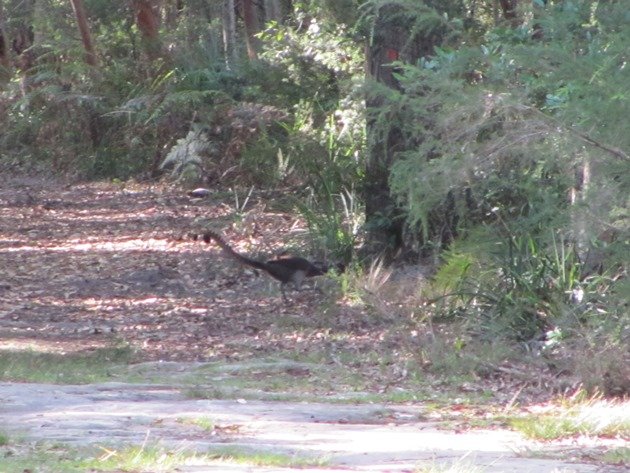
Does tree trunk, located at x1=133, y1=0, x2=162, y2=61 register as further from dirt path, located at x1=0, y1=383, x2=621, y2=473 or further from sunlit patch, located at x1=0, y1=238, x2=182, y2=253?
dirt path, located at x1=0, y1=383, x2=621, y2=473

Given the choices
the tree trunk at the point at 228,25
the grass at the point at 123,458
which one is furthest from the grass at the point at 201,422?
the tree trunk at the point at 228,25

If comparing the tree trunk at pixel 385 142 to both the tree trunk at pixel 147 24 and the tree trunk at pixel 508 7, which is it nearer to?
the tree trunk at pixel 508 7

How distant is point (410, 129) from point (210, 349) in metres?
3.17

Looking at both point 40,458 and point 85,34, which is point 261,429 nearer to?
point 40,458

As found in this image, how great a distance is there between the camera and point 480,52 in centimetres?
822

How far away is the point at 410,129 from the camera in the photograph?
968cm

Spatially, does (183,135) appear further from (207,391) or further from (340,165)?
(207,391)

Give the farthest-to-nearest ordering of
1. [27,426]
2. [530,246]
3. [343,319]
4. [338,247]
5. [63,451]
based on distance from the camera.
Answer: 1. [338,247]
2. [343,319]
3. [530,246]
4. [27,426]
5. [63,451]

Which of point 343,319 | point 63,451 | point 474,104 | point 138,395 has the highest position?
point 474,104

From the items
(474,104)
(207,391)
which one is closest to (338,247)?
(207,391)

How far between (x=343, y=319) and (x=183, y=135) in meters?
9.74

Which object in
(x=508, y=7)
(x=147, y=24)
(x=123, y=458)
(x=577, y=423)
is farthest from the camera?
(x=147, y=24)

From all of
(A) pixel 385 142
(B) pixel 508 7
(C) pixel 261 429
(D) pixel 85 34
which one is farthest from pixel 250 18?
(C) pixel 261 429

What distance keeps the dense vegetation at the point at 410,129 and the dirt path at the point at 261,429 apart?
5.88ft
